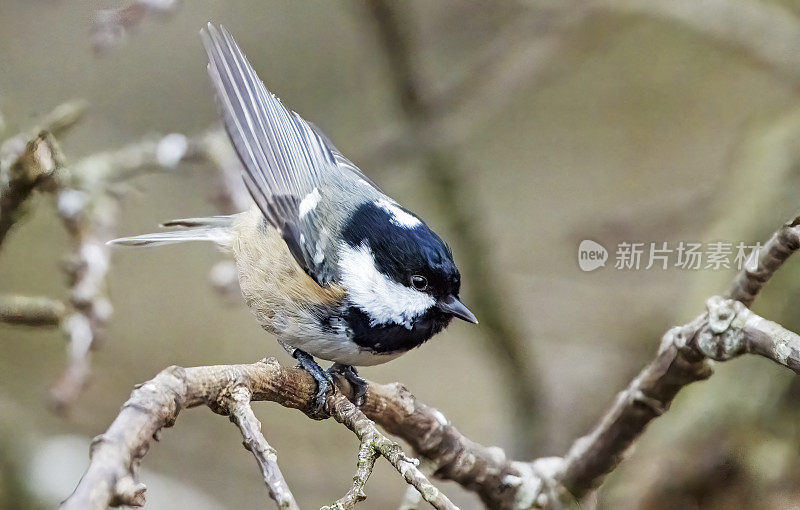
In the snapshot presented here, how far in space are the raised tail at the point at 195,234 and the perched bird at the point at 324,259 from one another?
265 millimetres

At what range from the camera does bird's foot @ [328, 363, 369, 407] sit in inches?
67.8

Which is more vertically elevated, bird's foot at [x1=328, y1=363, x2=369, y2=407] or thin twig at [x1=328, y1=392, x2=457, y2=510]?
bird's foot at [x1=328, y1=363, x2=369, y2=407]

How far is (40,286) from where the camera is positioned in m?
3.06

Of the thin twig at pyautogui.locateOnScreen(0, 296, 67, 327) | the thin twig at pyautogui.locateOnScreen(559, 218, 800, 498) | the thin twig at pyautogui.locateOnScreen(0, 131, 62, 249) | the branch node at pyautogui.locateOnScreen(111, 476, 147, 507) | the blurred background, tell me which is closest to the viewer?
the branch node at pyautogui.locateOnScreen(111, 476, 147, 507)

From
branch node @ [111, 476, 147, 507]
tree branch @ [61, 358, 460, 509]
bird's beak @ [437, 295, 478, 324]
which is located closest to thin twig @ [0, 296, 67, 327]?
tree branch @ [61, 358, 460, 509]

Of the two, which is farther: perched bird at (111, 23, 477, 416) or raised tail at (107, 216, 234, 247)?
raised tail at (107, 216, 234, 247)

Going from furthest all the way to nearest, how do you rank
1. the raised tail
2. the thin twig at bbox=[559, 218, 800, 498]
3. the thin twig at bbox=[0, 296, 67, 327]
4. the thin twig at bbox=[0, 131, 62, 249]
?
the raised tail, the thin twig at bbox=[0, 296, 67, 327], the thin twig at bbox=[0, 131, 62, 249], the thin twig at bbox=[559, 218, 800, 498]

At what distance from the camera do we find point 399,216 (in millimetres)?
1746

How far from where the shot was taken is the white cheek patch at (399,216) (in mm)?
1707

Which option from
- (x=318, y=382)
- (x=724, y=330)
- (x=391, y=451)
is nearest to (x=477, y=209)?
(x=318, y=382)

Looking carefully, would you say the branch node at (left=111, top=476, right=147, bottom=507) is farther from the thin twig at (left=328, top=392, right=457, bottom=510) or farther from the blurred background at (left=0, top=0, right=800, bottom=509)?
the blurred background at (left=0, top=0, right=800, bottom=509)

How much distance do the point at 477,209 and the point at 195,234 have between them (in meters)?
0.95

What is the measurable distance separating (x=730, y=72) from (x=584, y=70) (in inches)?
28.8

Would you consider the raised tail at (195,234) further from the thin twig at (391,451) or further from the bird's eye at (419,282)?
the thin twig at (391,451)
